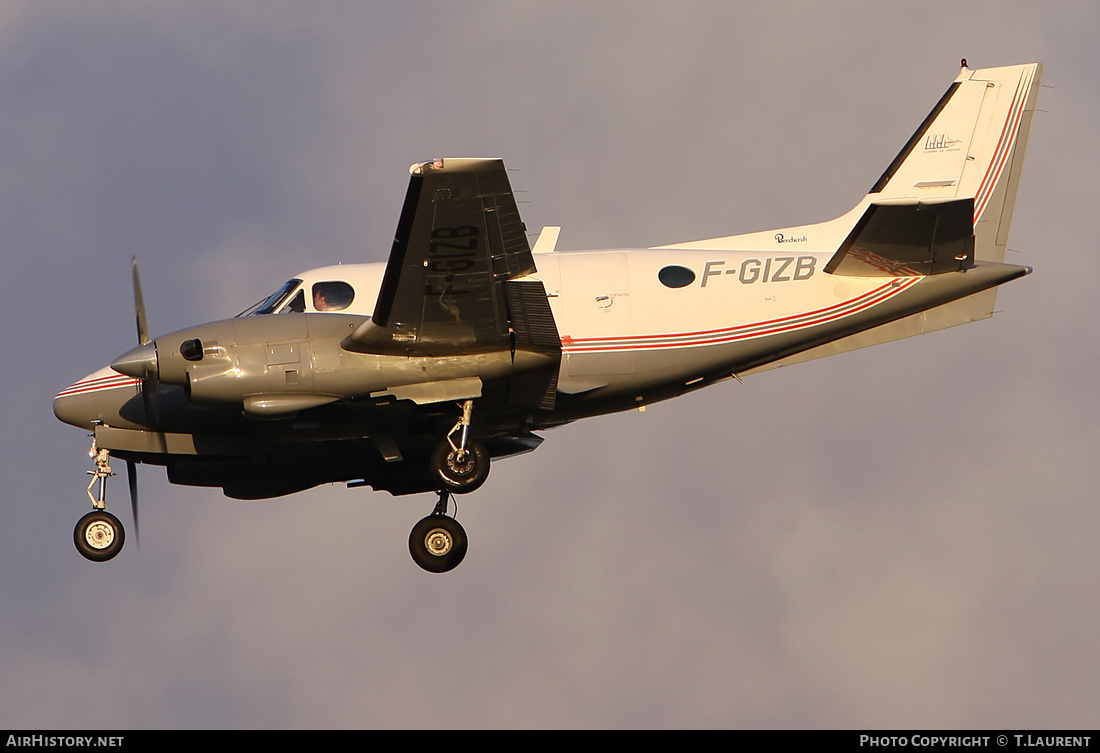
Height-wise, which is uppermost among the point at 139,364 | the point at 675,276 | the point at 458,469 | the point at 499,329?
the point at 675,276

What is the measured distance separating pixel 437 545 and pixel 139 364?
17.1ft

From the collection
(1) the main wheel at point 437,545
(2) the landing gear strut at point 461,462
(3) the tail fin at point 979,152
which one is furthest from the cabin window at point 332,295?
(3) the tail fin at point 979,152

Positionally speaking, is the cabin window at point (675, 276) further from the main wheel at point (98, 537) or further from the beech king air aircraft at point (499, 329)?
the main wheel at point (98, 537)

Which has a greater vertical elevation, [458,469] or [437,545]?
[458,469]

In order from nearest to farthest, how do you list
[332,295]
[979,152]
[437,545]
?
[332,295] < [437,545] < [979,152]

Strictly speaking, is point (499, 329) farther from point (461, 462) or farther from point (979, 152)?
point (979, 152)

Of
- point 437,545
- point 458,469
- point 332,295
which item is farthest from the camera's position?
point 437,545

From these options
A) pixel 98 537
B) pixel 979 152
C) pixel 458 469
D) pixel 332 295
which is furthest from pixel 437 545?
pixel 979 152

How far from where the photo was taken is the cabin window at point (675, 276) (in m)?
21.5

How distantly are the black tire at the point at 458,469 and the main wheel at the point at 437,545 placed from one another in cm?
212

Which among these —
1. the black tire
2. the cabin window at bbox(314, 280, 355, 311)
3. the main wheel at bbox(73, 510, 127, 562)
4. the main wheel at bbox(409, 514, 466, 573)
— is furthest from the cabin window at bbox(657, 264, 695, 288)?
the main wheel at bbox(73, 510, 127, 562)

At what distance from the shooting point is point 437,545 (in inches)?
891

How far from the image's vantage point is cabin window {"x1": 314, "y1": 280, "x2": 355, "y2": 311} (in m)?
21.5

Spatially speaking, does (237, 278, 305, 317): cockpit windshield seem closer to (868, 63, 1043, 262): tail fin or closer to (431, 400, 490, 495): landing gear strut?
(431, 400, 490, 495): landing gear strut
